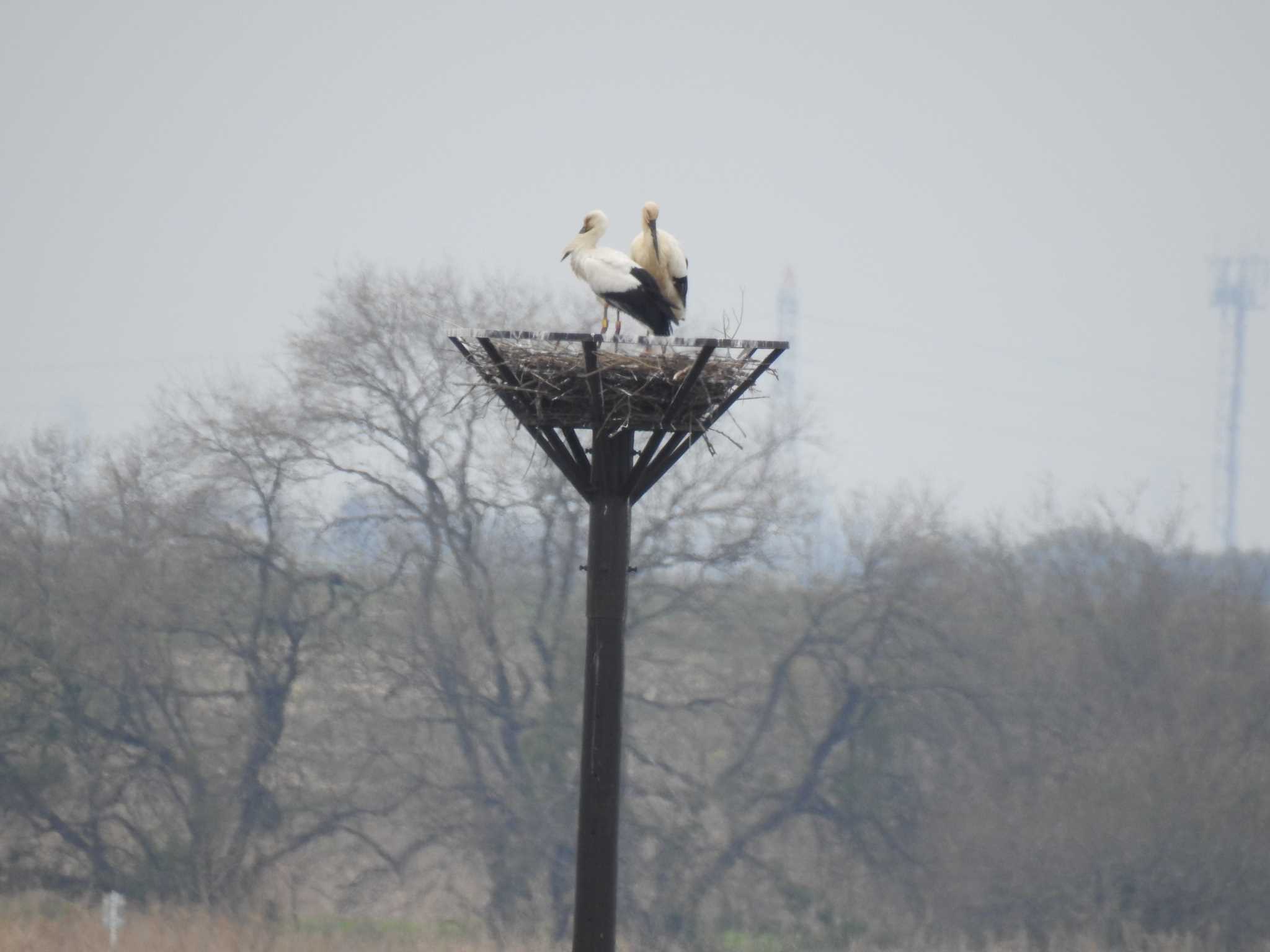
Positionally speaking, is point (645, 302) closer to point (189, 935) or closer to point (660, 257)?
point (660, 257)

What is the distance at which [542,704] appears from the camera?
79.6ft

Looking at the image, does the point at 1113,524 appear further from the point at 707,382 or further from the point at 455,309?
the point at 707,382

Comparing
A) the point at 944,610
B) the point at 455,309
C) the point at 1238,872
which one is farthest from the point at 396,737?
the point at 1238,872

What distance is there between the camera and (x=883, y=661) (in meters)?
25.0

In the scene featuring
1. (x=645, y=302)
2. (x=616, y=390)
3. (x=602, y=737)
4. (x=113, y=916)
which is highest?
(x=645, y=302)

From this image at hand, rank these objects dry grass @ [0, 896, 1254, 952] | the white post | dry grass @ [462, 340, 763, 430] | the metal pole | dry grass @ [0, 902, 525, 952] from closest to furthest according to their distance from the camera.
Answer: the metal pole → dry grass @ [462, 340, 763, 430] → the white post → dry grass @ [0, 902, 525, 952] → dry grass @ [0, 896, 1254, 952]

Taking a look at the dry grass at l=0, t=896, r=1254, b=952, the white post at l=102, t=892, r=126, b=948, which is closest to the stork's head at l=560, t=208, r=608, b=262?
the white post at l=102, t=892, r=126, b=948

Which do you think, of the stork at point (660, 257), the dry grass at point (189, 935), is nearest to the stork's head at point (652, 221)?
the stork at point (660, 257)

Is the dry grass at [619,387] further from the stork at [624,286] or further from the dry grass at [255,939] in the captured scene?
the dry grass at [255,939]

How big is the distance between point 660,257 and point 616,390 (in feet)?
4.46

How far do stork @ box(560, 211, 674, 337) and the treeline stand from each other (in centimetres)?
1646

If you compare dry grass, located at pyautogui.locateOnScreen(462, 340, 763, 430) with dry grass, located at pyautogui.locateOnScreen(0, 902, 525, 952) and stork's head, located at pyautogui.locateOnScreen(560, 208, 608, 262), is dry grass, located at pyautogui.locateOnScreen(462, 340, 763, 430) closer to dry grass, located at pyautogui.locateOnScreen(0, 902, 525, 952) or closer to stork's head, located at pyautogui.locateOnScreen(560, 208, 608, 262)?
stork's head, located at pyautogui.locateOnScreen(560, 208, 608, 262)

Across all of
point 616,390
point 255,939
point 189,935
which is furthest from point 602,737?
point 189,935

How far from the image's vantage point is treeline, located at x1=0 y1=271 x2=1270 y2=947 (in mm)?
23297
